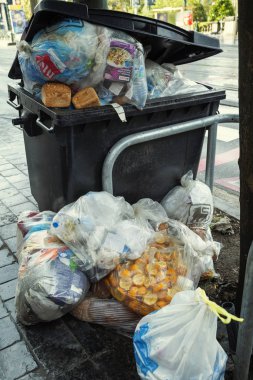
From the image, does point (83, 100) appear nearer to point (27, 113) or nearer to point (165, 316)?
point (27, 113)

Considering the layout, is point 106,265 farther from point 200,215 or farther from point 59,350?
point 200,215

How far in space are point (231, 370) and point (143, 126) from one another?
1498 millimetres

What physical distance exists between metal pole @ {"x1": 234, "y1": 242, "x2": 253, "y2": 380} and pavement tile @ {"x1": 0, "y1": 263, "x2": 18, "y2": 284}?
1585mm

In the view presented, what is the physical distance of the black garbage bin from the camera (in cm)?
200

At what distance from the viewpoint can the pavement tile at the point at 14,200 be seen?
3467 mm

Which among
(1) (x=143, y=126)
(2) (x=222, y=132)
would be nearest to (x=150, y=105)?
(1) (x=143, y=126)

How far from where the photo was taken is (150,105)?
88.3 inches

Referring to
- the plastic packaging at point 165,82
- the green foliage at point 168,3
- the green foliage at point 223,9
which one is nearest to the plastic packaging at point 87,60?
the plastic packaging at point 165,82

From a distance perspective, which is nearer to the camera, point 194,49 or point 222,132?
point 194,49

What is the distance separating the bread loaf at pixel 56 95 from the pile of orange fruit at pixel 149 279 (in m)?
0.99

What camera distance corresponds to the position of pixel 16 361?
1793 millimetres

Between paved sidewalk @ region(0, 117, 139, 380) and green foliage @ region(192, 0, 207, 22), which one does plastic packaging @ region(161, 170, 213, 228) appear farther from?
green foliage @ region(192, 0, 207, 22)

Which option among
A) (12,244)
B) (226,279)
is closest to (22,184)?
(12,244)

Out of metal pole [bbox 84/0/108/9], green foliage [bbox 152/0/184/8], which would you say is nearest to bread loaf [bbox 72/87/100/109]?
metal pole [bbox 84/0/108/9]
